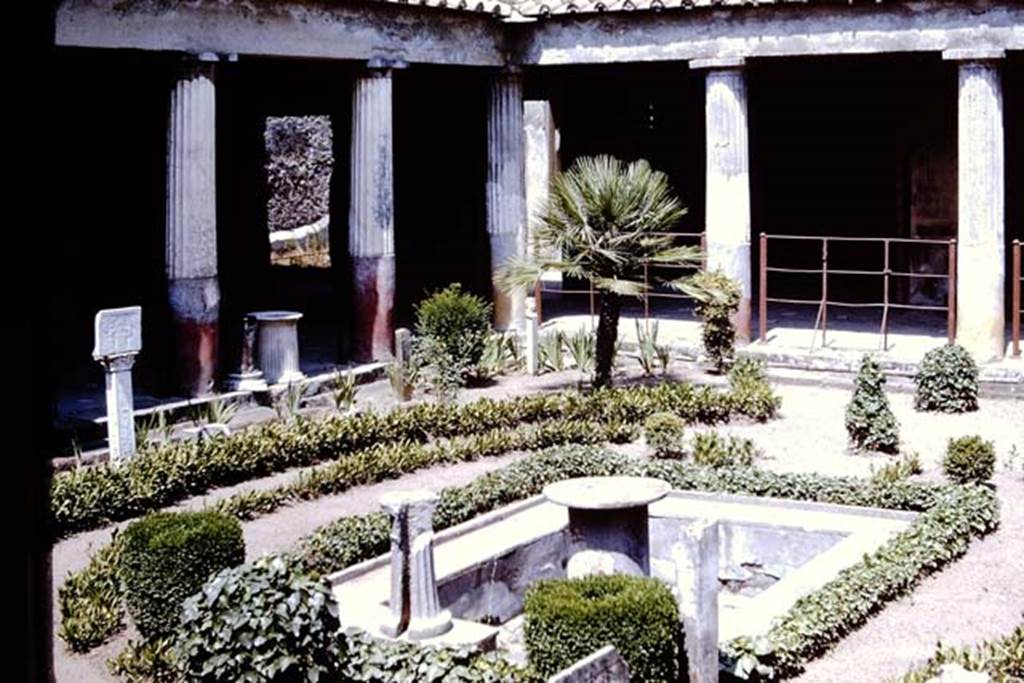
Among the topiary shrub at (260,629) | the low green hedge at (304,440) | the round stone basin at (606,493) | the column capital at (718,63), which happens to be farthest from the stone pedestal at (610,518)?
the column capital at (718,63)

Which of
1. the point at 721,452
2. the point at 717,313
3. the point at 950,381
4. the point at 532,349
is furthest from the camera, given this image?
the point at 532,349

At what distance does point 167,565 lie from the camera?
9.02 metres

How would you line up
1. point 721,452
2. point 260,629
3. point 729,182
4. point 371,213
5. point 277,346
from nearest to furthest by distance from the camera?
point 260,629 → point 721,452 → point 277,346 → point 371,213 → point 729,182

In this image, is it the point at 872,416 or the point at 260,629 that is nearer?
the point at 260,629

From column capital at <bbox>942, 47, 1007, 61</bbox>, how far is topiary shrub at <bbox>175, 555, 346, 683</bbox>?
12.8m

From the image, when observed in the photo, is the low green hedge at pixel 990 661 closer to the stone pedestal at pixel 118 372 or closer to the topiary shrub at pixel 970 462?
the topiary shrub at pixel 970 462

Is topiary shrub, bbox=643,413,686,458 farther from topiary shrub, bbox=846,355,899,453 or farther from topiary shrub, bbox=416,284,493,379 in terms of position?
topiary shrub, bbox=416,284,493,379

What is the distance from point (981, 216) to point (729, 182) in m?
3.41

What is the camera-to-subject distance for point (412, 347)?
1812cm

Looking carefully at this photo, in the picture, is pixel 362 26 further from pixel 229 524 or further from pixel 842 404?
pixel 229 524

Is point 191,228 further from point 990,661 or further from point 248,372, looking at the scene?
point 990,661

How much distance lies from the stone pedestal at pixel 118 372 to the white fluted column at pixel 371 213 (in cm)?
505

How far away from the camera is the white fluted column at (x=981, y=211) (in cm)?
1712

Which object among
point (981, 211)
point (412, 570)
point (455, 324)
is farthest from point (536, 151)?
point (412, 570)
